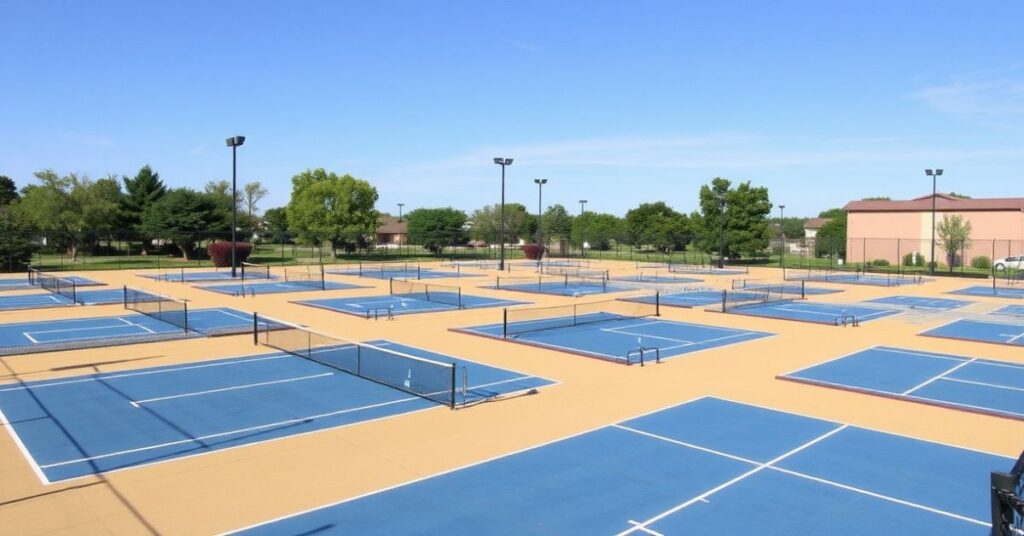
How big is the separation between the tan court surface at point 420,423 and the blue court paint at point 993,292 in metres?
18.8

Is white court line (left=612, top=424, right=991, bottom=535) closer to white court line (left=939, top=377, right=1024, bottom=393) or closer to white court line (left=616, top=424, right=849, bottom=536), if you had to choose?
white court line (left=616, top=424, right=849, bottom=536)

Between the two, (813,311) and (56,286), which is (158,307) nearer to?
(56,286)

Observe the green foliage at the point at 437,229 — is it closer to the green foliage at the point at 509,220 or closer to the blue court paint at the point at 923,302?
the green foliage at the point at 509,220

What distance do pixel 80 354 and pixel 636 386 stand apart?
16192mm

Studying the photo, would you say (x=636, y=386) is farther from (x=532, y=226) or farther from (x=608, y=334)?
(x=532, y=226)

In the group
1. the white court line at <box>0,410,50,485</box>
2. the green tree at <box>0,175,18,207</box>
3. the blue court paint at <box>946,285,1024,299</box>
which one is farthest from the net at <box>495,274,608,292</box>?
the green tree at <box>0,175,18,207</box>

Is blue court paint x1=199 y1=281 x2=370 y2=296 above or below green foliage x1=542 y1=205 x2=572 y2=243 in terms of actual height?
below

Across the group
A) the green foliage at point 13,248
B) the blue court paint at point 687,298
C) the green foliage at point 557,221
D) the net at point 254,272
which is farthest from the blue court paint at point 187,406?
the green foliage at point 557,221

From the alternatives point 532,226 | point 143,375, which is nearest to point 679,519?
point 143,375

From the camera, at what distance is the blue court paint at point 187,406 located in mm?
13156

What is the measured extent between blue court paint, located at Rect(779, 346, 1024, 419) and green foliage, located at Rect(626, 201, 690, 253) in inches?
2559

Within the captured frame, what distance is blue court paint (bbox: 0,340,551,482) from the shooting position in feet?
43.2

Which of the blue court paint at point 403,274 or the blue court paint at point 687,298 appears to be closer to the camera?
the blue court paint at point 687,298

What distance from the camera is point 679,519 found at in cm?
1027
